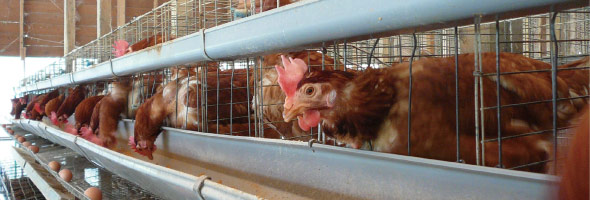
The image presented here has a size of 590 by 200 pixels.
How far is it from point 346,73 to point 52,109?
152 inches

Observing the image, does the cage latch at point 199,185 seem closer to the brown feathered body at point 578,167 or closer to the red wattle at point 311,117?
the red wattle at point 311,117

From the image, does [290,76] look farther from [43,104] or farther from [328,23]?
[43,104]

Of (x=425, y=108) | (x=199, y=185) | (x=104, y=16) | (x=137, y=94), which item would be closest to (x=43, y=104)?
(x=104, y=16)

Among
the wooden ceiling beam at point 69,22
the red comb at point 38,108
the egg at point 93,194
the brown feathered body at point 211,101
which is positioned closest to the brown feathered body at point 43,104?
the red comb at point 38,108

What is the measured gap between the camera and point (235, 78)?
82.3 inches

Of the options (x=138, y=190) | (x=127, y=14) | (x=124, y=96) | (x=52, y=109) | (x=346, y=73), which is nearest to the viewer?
(x=346, y=73)

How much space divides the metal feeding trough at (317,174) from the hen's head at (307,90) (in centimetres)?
7

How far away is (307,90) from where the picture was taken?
983 millimetres

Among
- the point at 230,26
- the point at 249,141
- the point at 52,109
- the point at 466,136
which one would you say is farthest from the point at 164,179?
the point at 52,109

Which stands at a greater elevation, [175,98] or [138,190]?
[175,98]

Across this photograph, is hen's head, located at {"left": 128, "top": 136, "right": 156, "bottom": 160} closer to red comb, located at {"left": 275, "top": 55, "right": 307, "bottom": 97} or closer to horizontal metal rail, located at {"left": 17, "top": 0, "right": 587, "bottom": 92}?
horizontal metal rail, located at {"left": 17, "top": 0, "right": 587, "bottom": 92}

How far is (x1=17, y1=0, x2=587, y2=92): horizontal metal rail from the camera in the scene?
0.59 meters

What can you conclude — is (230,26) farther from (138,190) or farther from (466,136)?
(138,190)

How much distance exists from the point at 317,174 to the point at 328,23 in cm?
35
